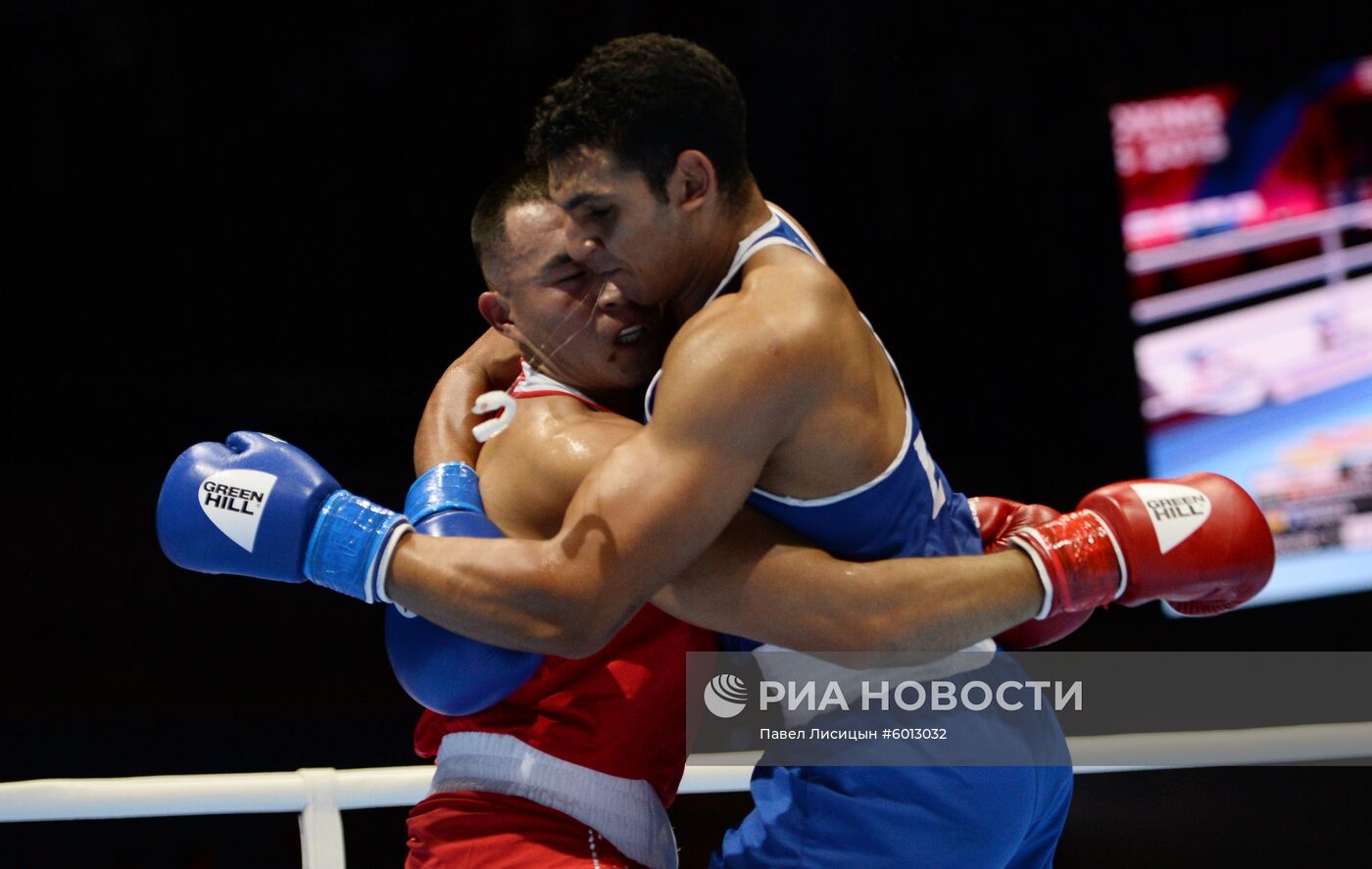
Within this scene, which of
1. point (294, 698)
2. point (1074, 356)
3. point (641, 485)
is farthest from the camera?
point (1074, 356)

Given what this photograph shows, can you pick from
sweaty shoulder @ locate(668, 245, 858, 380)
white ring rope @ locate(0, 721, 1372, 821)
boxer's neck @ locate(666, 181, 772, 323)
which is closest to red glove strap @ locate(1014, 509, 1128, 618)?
sweaty shoulder @ locate(668, 245, 858, 380)

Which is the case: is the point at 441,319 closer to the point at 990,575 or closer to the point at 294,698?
the point at 294,698

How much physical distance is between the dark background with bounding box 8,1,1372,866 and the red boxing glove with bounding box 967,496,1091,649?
2.18m

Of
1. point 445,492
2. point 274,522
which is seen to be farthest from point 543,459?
point 274,522

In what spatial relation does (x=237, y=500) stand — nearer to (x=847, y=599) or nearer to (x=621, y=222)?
(x=621, y=222)

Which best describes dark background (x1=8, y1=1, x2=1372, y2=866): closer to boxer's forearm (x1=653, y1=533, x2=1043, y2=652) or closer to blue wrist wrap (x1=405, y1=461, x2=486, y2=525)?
blue wrist wrap (x1=405, y1=461, x2=486, y2=525)

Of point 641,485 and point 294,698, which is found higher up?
point 641,485

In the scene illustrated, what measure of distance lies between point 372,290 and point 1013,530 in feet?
11.4

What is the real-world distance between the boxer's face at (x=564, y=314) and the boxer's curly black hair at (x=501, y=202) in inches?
0.6

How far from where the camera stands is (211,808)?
2.29m

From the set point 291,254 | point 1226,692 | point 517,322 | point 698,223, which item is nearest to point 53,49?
point 291,254

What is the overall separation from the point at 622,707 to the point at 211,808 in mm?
827

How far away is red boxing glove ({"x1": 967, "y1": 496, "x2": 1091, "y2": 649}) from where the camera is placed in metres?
2.04

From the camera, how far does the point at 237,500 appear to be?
184 centimetres
